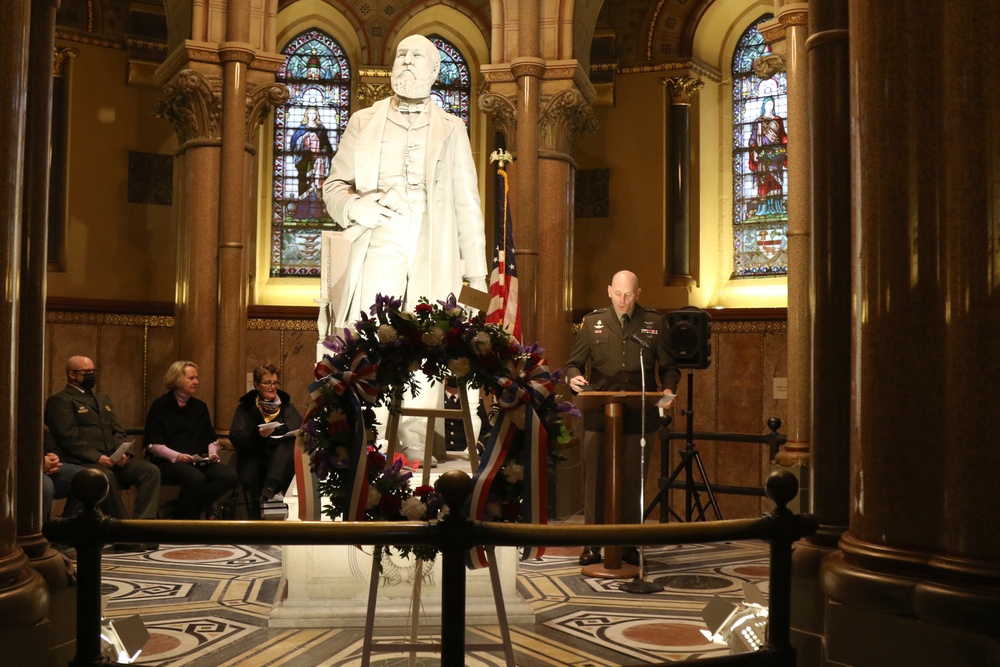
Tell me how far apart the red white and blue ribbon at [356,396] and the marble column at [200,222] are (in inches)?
234

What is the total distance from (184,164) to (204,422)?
290cm

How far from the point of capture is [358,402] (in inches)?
152

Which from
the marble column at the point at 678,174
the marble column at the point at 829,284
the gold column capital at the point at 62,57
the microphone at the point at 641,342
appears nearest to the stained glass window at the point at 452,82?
the marble column at the point at 678,174

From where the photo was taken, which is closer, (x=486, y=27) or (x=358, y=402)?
(x=358, y=402)

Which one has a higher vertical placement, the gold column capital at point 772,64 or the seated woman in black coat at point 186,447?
the gold column capital at point 772,64

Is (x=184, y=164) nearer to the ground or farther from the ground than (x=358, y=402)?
farther from the ground

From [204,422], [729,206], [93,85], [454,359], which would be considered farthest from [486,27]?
[454,359]

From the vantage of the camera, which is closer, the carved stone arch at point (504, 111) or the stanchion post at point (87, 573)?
the stanchion post at point (87, 573)

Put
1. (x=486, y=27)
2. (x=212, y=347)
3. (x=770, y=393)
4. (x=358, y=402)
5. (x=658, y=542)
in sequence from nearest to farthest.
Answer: (x=658, y=542) → (x=358, y=402) → (x=212, y=347) → (x=770, y=393) → (x=486, y=27)

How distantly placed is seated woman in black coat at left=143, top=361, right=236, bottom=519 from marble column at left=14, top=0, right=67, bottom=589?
4587 mm

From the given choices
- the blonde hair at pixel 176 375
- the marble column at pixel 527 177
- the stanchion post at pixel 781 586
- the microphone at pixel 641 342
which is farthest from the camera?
the marble column at pixel 527 177

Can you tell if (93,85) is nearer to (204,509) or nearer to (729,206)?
(204,509)

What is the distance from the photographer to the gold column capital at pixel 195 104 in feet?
31.6

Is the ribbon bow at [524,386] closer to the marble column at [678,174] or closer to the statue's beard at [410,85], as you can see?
the statue's beard at [410,85]
